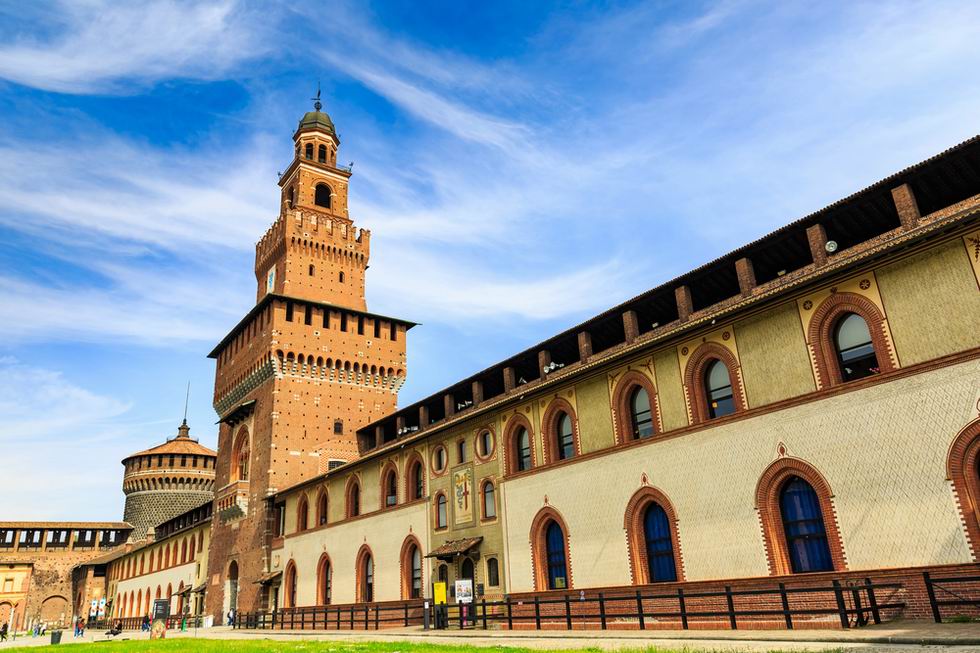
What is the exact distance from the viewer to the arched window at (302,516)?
1665 inches

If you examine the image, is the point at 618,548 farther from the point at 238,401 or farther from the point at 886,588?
the point at 238,401

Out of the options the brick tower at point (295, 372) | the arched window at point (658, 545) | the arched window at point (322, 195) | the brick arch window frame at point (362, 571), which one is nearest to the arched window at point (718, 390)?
the arched window at point (658, 545)

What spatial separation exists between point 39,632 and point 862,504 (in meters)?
71.4

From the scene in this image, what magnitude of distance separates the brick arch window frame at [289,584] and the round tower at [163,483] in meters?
37.9

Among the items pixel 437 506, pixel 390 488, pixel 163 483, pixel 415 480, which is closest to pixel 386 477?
pixel 390 488

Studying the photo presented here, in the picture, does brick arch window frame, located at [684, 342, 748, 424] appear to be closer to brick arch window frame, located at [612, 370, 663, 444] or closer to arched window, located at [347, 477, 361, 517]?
brick arch window frame, located at [612, 370, 663, 444]

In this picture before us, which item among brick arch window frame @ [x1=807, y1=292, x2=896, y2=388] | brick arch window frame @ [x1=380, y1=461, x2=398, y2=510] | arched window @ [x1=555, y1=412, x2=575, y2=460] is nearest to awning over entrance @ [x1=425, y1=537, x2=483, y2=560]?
arched window @ [x1=555, y1=412, x2=575, y2=460]

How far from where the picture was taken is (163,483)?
76.3 meters

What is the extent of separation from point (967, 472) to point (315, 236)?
43.4 meters

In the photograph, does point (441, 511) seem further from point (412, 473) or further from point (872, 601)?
point (872, 601)

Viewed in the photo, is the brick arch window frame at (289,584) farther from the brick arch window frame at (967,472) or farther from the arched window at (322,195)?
the brick arch window frame at (967,472)

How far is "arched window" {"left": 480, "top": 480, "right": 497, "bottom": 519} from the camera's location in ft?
93.6

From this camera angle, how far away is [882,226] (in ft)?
68.4

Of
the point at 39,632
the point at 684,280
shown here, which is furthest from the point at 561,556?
the point at 39,632
